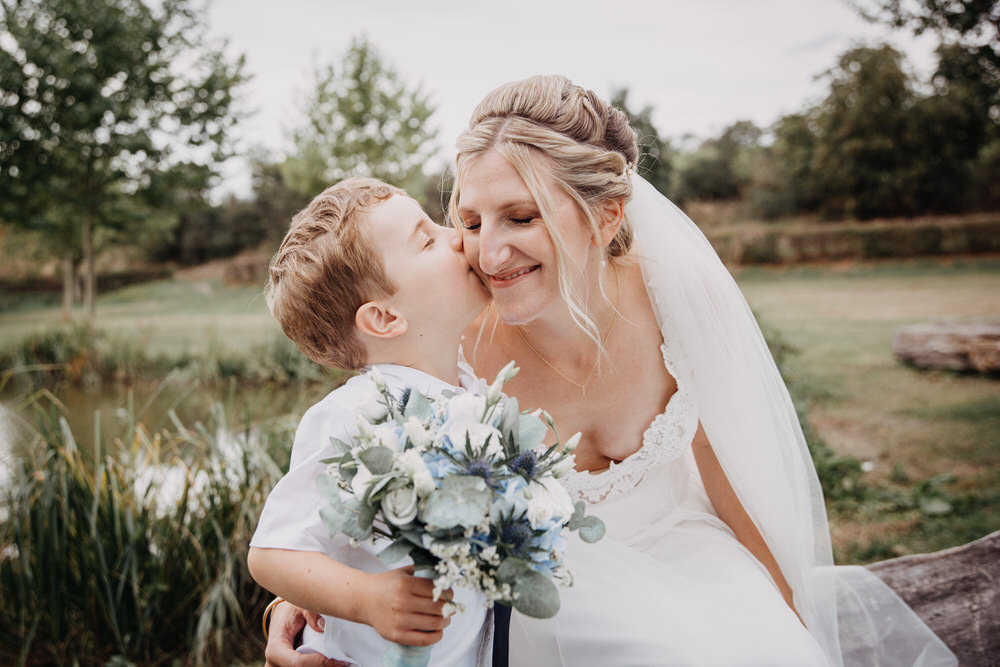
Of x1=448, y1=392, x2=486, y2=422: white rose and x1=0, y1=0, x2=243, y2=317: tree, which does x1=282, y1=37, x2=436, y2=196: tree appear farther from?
x1=448, y1=392, x2=486, y2=422: white rose

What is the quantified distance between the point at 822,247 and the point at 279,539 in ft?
40.8

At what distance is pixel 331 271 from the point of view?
4.96ft

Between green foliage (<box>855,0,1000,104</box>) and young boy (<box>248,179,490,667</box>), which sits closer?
young boy (<box>248,179,490,667</box>)

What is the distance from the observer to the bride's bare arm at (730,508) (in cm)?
205

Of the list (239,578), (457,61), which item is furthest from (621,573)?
(457,61)

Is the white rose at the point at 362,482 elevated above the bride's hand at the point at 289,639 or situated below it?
above

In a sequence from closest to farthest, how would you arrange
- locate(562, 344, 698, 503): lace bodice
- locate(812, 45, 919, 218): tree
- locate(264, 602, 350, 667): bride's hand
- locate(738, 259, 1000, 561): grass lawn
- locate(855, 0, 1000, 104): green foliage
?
locate(264, 602, 350, 667): bride's hand → locate(562, 344, 698, 503): lace bodice → locate(738, 259, 1000, 561): grass lawn → locate(855, 0, 1000, 104): green foliage → locate(812, 45, 919, 218): tree

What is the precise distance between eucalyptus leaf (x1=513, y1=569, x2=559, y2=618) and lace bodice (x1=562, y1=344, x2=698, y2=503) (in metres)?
1.05

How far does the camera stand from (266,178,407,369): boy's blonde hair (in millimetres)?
1511

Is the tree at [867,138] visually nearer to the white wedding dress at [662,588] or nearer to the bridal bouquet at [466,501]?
the white wedding dress at [662,588]

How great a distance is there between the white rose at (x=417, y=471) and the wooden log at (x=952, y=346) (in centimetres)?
783

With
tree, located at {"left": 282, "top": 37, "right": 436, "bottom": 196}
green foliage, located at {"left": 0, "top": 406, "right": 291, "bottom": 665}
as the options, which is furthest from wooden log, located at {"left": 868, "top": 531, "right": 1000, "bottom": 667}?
tree, located at {"left": 282, "top": 37, "right": 436, "bottom": 196}

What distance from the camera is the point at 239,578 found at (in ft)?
10.5

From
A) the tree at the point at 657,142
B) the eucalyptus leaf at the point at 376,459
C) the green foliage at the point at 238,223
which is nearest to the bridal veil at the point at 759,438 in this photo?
the eucalyptus leaf at the point at 376,459
